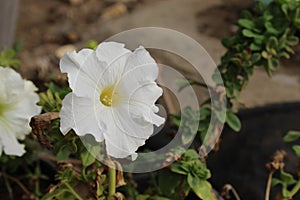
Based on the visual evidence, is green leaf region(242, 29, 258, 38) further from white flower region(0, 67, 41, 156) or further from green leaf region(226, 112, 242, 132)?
white flower region(0, 67, 41, 156)

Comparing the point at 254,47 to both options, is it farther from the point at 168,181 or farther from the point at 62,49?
the point at 62,49

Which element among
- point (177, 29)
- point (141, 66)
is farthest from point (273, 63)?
point (177, 29)

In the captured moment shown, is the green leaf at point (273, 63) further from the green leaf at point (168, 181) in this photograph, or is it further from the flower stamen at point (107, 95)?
the flower stamen at point (107, 95)

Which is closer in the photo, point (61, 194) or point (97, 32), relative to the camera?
point (61, 194)

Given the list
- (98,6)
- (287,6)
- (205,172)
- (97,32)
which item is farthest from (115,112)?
(98,6)

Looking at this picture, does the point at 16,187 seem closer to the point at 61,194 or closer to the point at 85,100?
the point at 61,194

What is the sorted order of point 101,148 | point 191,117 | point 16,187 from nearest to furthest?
point 101,148
point 191,117
point 16,187

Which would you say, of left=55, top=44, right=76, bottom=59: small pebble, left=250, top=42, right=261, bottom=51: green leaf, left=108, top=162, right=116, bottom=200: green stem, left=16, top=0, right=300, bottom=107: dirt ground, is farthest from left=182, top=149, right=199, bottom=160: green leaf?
left=55, top=44, right=76, bottom=59: small pebble
